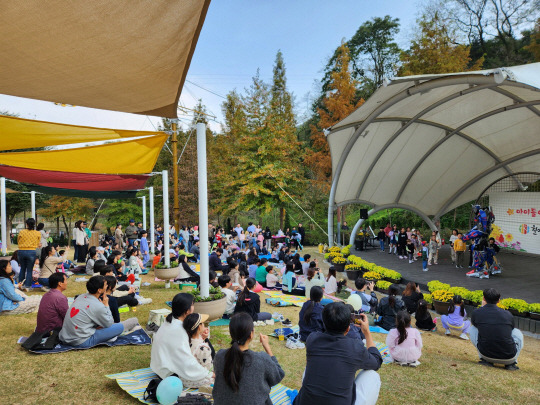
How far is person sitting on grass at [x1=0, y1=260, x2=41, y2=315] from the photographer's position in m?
6.68

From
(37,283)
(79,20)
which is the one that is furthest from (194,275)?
(79,20)

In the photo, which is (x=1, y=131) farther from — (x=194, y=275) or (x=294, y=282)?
(x=294, y=282)

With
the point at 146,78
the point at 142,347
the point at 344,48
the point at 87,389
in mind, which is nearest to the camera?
the point at 146,78

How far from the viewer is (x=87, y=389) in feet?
14.0

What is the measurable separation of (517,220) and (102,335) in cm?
1815

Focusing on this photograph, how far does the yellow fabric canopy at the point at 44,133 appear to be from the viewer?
560 centimetres

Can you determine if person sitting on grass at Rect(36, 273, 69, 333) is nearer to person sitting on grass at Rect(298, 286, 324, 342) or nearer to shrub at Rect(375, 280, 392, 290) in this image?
person sitting on grass at Rect(298, 286, 324, 342)

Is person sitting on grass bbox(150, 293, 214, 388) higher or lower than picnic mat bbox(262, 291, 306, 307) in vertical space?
higher

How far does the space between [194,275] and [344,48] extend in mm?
23801

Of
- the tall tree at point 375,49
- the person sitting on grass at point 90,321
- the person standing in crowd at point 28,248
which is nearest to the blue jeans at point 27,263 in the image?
the person standing in crowd at point 28,248

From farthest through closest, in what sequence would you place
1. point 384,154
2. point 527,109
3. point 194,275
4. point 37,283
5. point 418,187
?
1. point 418,187
2. point 384,154
3. point 527,109
4. point 194,275
5. point 37,283

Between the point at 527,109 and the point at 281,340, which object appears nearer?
the point at 281,340

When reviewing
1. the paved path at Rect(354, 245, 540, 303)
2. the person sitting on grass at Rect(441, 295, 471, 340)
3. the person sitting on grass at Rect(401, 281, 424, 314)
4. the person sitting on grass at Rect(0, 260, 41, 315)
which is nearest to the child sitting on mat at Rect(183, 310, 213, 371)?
the person sitting on grass at Rect(0, 260, 41, 315)

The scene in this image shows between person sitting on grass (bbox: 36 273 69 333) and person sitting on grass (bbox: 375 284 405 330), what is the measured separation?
5.70m
